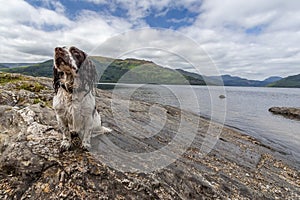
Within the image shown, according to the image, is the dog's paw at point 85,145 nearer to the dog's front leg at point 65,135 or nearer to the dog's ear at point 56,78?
the dog's front leg at point 65,135

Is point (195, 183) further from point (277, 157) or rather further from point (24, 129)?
point (277, 157)

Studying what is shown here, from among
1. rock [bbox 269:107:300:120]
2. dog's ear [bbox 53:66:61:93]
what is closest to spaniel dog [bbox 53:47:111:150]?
dog's ear [bbox 53:66:61:93]

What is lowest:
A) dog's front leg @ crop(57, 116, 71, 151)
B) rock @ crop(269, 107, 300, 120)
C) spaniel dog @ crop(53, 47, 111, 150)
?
rock @ crop(269, 107, 300, 120)

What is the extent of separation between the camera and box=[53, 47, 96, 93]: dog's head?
212 inches

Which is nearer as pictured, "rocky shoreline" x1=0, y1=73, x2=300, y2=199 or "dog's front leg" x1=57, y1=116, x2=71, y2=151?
"rocky shoreline" x1=0, y1=73, x2=300, y2=199

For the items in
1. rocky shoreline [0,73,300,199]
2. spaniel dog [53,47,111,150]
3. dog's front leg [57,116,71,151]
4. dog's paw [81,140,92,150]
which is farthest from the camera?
dog's paw [81,140,92,150]

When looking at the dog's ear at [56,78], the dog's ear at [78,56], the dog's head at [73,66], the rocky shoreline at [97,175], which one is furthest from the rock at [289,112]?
the dog's ear at [56,78]

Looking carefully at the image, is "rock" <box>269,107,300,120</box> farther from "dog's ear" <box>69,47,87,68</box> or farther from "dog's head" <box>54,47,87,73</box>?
"dog's head" <box>54,47,87,73</box>

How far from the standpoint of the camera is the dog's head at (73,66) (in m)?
5.39

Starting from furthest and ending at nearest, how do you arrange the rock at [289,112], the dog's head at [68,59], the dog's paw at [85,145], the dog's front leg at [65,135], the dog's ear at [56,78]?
the rock at [289,112]
the dog's paw at [85,145]
the dog's front leg at [65,135]
the dog's ear at [56,78]
the dog's head at [68,59]

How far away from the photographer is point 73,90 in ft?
18.9

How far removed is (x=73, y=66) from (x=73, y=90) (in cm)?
72

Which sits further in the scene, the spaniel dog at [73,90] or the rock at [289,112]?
the rock at [289,112]

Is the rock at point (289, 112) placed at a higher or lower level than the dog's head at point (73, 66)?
lower
